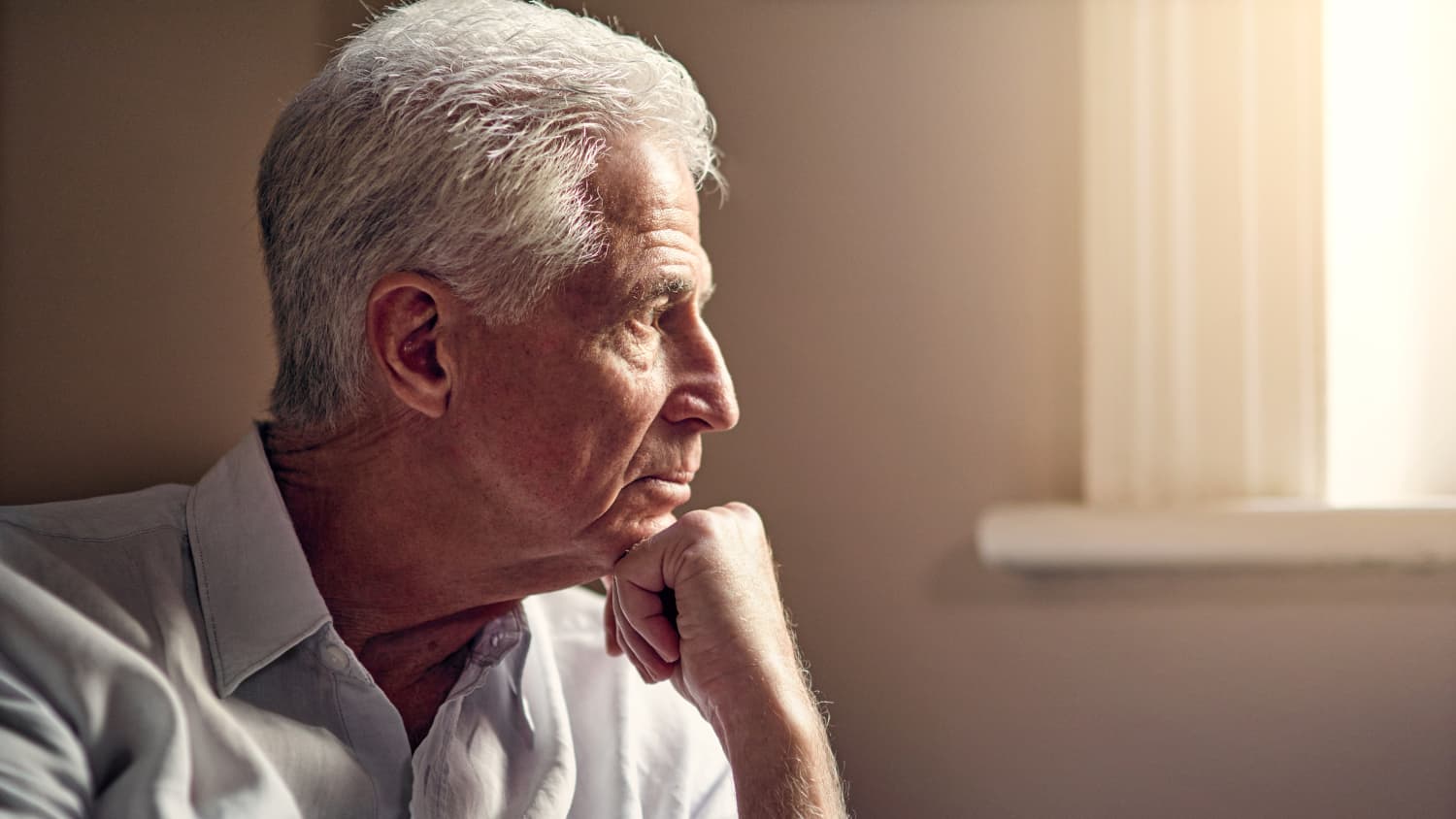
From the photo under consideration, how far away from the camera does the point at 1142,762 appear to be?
1.54 m

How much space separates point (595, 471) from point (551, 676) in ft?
1.03

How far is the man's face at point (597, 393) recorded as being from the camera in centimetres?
117

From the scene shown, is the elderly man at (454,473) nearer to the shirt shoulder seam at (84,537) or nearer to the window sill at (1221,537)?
the shirt shoulder seam at (84,537)

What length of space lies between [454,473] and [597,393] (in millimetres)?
173

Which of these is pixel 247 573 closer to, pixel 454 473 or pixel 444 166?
pixel 454 473

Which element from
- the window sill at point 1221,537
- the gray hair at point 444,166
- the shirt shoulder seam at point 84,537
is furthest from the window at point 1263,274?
the shirt shoulder seam at point 84,537

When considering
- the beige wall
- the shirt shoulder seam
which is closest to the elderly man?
the shirt shoulder seam

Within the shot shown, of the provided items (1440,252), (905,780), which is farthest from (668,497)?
(1440,252)

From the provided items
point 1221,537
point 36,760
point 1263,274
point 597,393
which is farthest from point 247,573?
point 1263,274

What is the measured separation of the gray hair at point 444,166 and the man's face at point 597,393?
32 mm

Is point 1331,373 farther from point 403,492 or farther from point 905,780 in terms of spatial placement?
point 403,492

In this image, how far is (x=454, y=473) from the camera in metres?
1.19

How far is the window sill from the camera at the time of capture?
1419mm

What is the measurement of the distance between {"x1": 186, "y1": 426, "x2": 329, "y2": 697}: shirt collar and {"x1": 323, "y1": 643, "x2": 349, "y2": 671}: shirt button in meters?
0.03
